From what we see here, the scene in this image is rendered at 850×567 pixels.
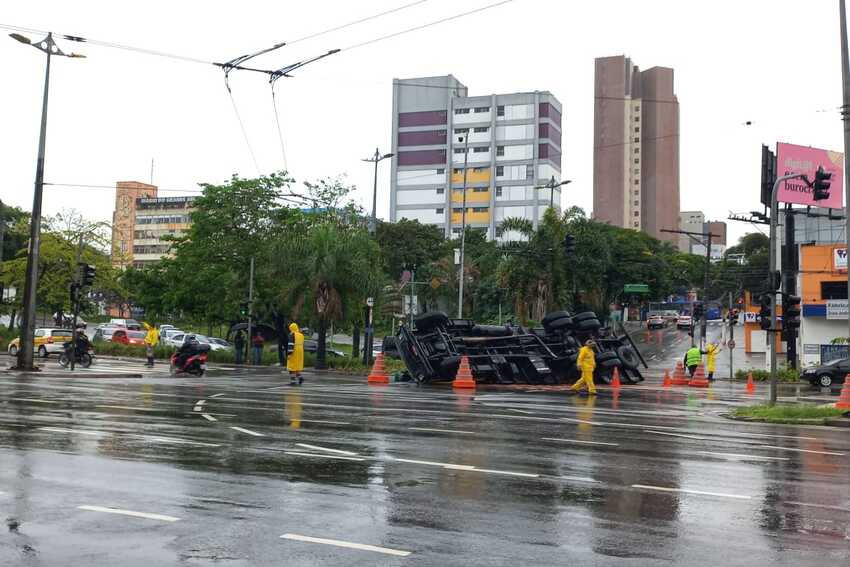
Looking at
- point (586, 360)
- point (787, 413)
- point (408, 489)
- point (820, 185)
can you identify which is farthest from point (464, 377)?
point (408, 489)

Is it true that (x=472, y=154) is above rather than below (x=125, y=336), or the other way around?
above

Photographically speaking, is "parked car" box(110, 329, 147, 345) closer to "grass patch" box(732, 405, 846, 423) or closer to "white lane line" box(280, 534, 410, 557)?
"grass patch" box(732, 405, 846, 423)

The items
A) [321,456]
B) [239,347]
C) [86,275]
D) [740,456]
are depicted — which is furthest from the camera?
[239,347]

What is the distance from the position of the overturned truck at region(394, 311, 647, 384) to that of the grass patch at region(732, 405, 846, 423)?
1006cm

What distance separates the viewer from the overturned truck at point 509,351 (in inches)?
1166

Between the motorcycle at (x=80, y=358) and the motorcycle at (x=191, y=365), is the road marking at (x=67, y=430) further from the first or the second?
the motorcycle at (x=80, y=358)

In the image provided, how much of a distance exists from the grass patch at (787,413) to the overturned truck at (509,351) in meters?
10.1

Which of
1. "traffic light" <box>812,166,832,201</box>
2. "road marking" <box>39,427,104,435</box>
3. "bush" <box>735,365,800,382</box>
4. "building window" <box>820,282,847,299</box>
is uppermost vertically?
"traffic light" <box>812,166,832,201</box>

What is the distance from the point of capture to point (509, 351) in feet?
99.3

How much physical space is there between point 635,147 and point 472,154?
50.0 m

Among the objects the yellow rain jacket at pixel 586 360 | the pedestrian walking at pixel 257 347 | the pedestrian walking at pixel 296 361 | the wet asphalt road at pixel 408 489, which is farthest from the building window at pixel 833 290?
the wet asphalt road at pixel 408 489

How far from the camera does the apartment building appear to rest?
12681 cm

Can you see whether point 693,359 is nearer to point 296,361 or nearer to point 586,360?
point 586,360

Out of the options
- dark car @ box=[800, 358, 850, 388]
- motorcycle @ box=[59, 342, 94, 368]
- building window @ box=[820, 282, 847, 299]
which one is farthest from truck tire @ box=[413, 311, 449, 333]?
building window @ box=[820, 282, 847, 299]
